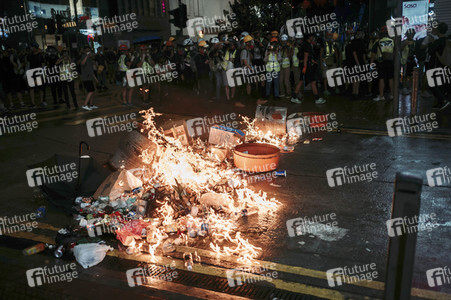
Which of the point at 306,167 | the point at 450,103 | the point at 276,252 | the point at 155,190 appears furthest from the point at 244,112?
the point at 276,252

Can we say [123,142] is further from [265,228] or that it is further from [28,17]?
[28,17]

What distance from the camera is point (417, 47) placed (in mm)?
13430

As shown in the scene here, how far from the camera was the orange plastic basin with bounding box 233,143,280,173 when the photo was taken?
6.93 meters

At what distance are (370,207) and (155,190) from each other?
10.2ft
